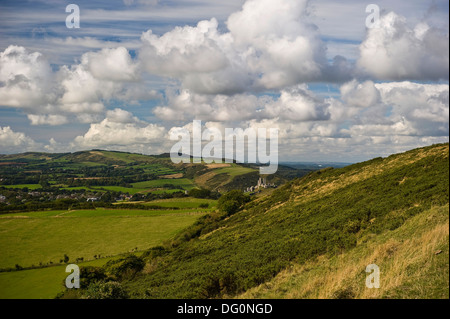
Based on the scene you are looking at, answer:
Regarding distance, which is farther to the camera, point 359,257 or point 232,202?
point 232,202

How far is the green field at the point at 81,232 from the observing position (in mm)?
57641

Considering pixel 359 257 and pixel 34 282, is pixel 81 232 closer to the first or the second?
pixel 34 282

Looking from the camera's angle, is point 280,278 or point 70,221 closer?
point 280,278

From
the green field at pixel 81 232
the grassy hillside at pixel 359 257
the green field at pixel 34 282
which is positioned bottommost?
the green field at pixel 34 282

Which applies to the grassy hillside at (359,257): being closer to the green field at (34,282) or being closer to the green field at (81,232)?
the green field at (34,282)

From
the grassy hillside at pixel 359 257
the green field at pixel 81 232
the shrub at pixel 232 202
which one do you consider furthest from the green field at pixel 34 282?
the shrub at pixel 232 202

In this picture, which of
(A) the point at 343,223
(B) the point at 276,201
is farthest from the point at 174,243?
(A) the point at 343,223

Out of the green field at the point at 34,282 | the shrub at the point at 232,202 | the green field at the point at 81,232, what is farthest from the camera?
the shrub at the point at 232,202

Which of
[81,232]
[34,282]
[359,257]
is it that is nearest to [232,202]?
[81,232]

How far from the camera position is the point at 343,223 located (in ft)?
71.4

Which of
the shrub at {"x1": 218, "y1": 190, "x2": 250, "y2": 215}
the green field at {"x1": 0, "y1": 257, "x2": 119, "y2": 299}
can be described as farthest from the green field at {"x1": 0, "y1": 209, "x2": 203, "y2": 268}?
the shrub at {"x1": 218, "y1": 190, "x2": 250, "y2": 215}

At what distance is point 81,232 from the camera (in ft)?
242
